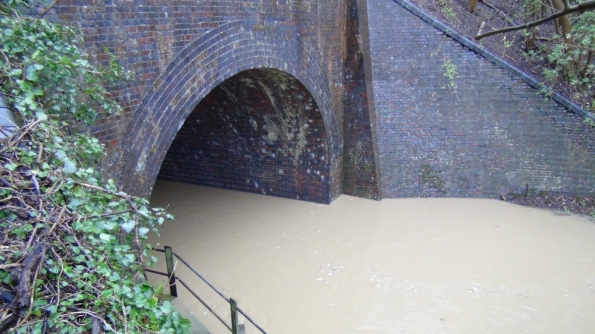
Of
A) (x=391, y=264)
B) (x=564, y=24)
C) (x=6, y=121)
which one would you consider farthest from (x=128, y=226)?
(x=564, y=24)

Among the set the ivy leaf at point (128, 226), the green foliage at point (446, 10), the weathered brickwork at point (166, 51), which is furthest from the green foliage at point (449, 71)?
the ivy leaf at point (128, 226)

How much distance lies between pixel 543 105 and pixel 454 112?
5.49ft

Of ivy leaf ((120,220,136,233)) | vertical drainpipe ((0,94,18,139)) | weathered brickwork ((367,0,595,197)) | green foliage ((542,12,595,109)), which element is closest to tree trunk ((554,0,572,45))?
green foliage ((542,12,595,109))

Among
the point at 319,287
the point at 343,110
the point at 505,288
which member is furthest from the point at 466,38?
the point at 319,287

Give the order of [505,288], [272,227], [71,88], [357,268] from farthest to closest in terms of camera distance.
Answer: [272,227]
[357,268]
[505,288]
[71,88]

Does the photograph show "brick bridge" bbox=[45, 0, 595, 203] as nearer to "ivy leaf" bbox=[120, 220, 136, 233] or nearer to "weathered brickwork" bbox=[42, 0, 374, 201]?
"weathered brickwork" bbox=[42, 0, 374, 201]

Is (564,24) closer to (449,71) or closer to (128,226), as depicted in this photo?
(449,71)

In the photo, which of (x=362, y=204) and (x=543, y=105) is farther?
(x=362, y=204)

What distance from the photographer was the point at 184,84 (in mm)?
4707

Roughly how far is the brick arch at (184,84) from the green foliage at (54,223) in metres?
1.08

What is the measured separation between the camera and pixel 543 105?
7.97 meters

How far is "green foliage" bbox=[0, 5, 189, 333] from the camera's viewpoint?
6.40ft

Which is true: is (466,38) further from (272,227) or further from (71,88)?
(71,88)

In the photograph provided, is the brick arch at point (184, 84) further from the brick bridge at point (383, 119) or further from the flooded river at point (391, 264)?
the flooded river at point (391, 264)
